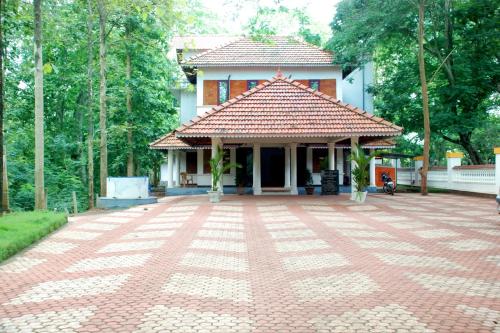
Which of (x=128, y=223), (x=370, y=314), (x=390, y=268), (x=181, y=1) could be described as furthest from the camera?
(x=128, y=223)

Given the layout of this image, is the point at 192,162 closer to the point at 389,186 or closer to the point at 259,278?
the point at 389,186

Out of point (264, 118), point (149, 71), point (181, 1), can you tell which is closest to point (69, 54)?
point (149, 71)

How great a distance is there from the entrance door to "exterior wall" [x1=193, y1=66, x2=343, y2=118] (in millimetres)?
4110

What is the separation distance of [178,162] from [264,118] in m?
9.35

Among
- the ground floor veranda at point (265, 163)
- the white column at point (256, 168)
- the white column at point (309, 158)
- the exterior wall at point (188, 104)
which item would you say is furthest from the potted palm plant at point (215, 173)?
the exterior wall at point (188, 104)

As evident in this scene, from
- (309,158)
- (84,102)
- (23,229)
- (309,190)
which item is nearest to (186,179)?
(309,158)

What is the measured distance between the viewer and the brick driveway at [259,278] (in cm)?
437

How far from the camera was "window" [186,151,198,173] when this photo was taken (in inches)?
1006

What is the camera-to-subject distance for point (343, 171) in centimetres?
2506

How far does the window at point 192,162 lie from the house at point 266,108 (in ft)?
0.19

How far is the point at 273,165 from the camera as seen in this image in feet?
77.7

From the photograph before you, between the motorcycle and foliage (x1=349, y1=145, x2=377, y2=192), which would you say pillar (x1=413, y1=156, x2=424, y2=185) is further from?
foliage (x1=349, y1=145, x2=377, y2=192)

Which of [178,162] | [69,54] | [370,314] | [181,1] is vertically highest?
[69,54]

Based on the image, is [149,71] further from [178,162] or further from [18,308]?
[18,308]
